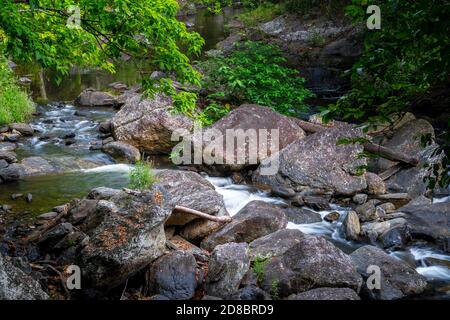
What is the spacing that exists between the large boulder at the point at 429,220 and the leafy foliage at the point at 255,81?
19.1ft

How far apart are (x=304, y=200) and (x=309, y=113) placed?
251 inches

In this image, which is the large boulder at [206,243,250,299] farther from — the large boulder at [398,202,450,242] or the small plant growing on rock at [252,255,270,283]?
the large boulder at [398,202,450,242]

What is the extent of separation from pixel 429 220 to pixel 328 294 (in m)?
4.01

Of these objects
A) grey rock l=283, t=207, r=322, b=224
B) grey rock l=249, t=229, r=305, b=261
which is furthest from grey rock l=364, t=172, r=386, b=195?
grey rock l=249, t=229, r=305, b=261

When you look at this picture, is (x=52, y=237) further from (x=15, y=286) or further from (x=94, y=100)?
(x=94, y=100)

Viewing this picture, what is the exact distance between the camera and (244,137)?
11344 millimetres

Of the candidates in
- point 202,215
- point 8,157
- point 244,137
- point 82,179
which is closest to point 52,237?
point 202,215

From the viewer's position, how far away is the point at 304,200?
9.93 metres

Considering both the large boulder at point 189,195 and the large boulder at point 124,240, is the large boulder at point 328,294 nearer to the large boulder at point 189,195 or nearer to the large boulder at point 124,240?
the large boulder at point 124,240

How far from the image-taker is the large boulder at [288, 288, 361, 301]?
546cm

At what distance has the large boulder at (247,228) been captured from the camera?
7684 millimetres

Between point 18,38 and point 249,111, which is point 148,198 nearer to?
point 18,38

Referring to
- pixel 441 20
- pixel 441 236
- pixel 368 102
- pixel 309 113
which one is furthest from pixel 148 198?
pixel 309 113

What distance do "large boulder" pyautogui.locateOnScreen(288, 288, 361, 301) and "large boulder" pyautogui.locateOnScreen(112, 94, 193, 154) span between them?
765cm
